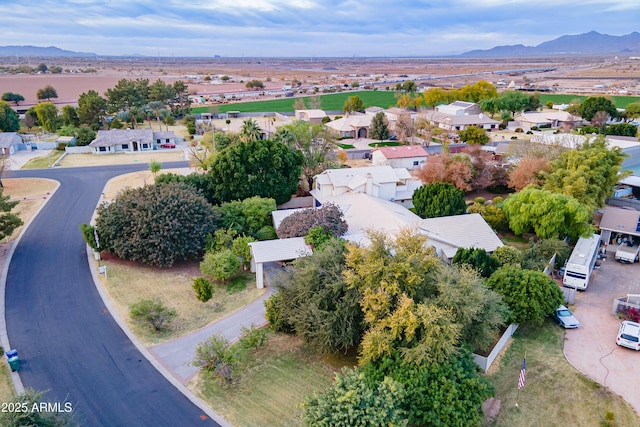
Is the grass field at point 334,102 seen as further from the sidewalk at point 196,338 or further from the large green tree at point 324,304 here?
the large green tree at point 324,304

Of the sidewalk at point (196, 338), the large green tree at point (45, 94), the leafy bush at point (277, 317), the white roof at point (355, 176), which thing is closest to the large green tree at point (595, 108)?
the white roof at point (355, 176)

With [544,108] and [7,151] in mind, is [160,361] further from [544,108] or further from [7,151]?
[544,108]

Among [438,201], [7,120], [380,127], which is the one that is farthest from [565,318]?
[7,120]

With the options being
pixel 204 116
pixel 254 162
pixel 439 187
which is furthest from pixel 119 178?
pixel 204 116

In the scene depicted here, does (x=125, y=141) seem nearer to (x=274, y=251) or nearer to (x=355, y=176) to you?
(x=355, y=176)

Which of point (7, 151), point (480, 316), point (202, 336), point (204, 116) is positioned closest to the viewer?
point (480, 316)

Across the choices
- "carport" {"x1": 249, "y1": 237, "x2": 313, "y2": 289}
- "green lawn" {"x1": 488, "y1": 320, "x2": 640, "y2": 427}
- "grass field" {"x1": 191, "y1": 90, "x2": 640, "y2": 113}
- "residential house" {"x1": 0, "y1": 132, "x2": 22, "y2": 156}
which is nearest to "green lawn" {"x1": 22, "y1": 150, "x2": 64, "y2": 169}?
"residential house" {"x1": 0, "y1": 132, "x2": 22, "y2": 156}

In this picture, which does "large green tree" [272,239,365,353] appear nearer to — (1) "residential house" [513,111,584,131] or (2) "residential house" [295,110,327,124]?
(2) "residential house" [295,110,327,124]
